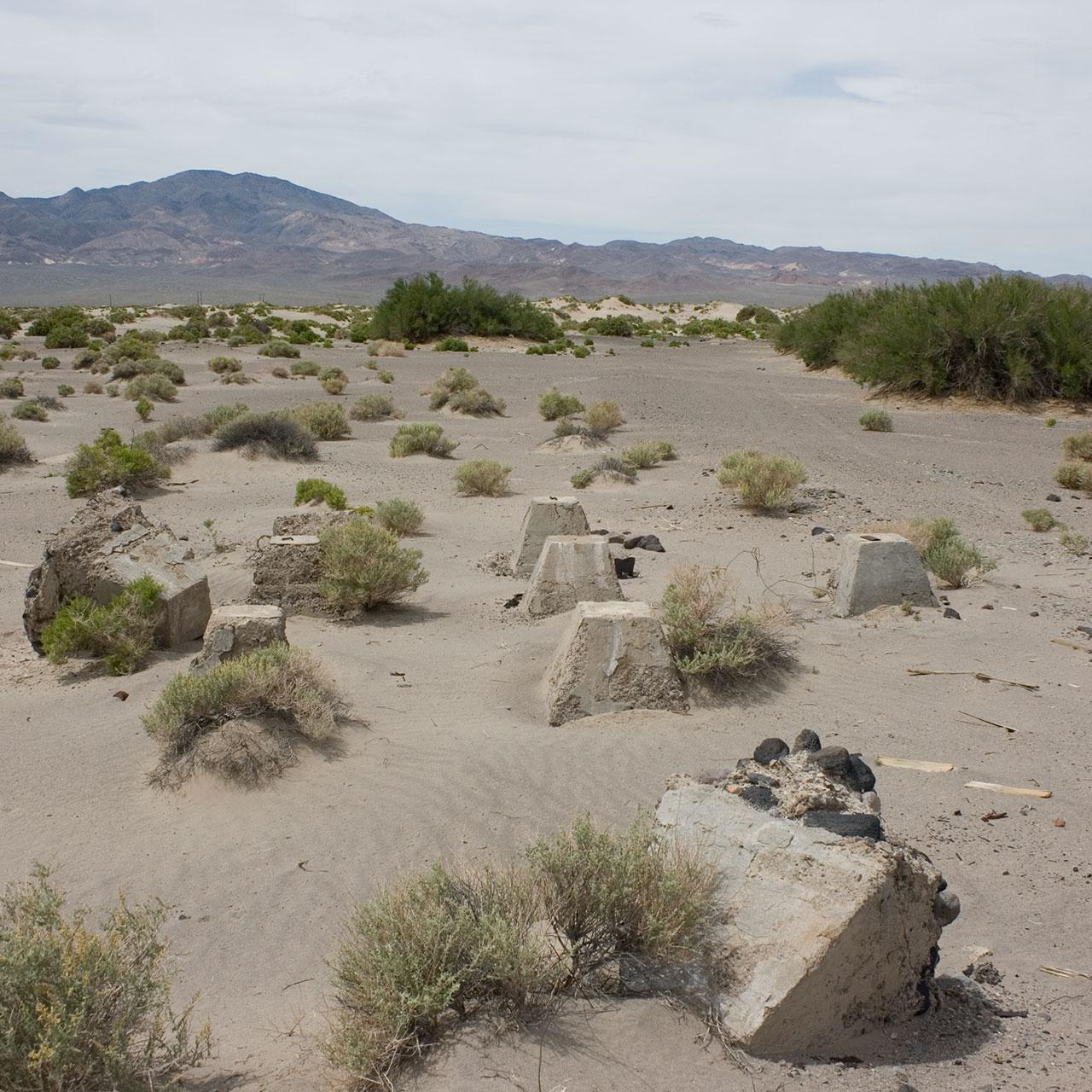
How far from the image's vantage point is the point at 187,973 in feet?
14.6

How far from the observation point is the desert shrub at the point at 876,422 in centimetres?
2147

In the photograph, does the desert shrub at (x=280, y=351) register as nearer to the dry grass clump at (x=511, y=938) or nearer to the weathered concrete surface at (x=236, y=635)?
the weathered concrete surface at (x=236, y=635)

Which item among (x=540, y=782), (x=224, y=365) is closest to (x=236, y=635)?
(x=540, y=782)

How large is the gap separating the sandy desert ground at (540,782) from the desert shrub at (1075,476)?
5.47 ft

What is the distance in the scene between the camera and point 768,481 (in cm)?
1327

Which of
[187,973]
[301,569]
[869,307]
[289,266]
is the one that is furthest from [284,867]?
[289,266]

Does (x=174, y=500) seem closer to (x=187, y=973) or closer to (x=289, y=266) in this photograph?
(x=187, y=973)

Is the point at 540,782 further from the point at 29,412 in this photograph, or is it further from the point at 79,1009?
the point at 29,412

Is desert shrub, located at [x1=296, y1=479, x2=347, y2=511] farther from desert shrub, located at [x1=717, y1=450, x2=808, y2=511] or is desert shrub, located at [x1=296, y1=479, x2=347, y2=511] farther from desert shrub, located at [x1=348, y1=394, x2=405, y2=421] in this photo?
desert shrub, located at [x1=348, y1=394, x2=405, y2=421]

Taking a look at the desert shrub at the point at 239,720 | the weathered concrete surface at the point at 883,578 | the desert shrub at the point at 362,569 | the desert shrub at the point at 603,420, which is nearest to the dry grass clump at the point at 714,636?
the weathered concrete surface at the point at 883,578

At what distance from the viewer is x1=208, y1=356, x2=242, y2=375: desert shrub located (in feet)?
101

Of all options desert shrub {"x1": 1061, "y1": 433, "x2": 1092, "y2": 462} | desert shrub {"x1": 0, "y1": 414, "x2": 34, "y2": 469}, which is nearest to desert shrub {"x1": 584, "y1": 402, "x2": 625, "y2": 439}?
desert shrub {"x1": 1061, "y1": 433, "x2": 1092, "y2": 462}

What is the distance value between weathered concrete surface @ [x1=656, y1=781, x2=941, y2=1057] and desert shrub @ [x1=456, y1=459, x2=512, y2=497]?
11167mm

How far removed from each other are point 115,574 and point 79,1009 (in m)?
5.90
